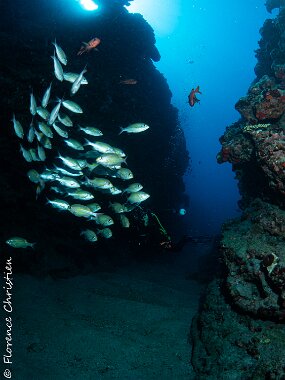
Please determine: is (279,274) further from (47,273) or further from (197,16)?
(197,16)

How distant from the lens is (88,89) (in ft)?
29.4

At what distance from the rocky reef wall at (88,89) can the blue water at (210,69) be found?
19384 millimetres

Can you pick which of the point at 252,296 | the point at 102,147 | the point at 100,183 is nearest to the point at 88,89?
the point at 102,147

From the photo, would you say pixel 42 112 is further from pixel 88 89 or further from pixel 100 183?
pixel 88 89

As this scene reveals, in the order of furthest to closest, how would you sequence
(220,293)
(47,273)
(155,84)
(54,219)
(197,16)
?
(197,16), (155,84), (54,219), (47,273), (220,293)

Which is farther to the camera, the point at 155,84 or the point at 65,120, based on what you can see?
the point at 155,84

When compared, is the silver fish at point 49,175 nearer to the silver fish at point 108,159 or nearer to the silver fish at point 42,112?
the silver fish at point 108,159

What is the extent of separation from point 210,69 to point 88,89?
500 ft

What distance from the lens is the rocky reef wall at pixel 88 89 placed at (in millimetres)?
7520

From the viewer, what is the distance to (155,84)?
517 inches

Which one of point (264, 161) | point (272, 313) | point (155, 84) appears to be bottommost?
point (272, 313)

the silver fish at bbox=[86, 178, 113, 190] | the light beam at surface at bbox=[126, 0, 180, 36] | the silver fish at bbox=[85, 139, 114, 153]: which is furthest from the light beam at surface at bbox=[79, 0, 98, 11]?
the light beam at surface at bbox=[126, 0, 180, 36]

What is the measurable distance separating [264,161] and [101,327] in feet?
15.9

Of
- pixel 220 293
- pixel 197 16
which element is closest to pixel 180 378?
pixel 220 293
